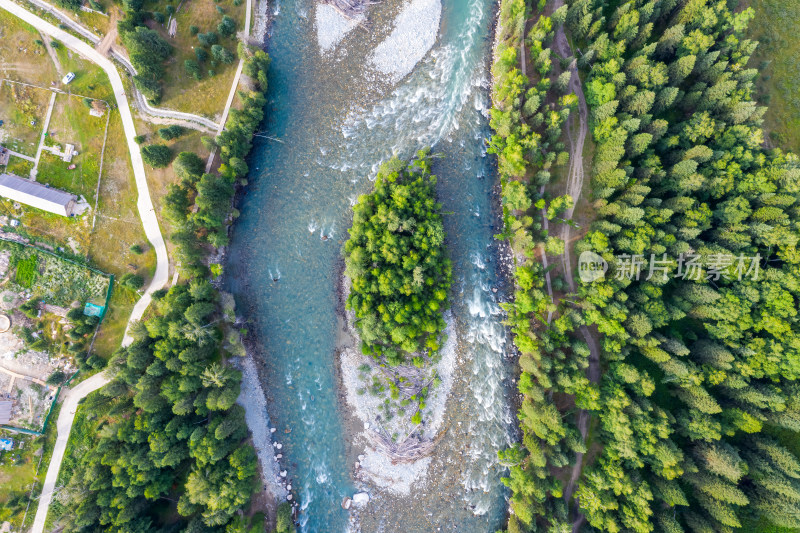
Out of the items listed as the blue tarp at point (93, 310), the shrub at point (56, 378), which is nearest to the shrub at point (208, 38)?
the blue tarp at point (93, 310)

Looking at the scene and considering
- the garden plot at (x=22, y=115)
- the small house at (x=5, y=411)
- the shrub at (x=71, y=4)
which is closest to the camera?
the small house at (x=5, y=411)

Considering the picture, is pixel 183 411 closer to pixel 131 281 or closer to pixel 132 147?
pixel 131 281

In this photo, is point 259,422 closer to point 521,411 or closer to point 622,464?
point 521,411

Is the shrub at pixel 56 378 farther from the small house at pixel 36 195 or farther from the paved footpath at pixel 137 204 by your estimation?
the small house at pixel 36 195

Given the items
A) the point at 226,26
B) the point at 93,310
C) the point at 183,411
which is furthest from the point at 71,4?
the point at 183,411

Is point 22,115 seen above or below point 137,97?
below

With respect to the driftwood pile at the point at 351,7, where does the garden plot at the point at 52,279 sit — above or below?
below
